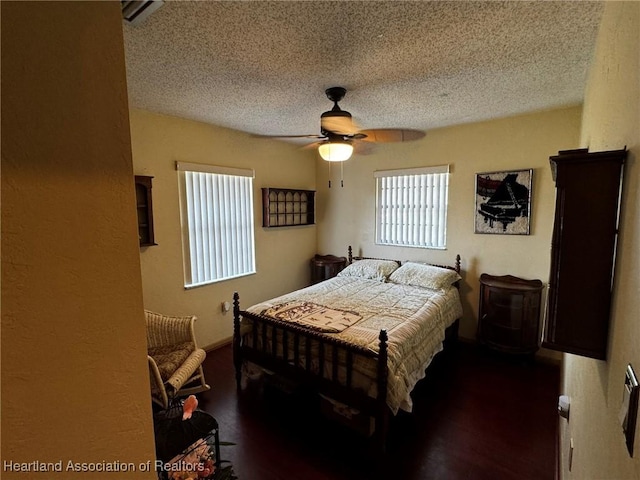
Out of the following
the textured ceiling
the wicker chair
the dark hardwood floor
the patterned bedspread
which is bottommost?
the dark hardwood floor

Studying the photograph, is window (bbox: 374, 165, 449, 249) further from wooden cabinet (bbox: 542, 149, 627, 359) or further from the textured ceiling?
wooden cabinet (bbox: 542, 149, 627, 359)

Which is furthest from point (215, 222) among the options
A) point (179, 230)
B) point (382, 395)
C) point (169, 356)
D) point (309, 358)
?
point (382, 395)

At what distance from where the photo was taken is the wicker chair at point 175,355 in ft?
8.01

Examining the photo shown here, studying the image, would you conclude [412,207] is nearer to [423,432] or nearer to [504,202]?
[504,202]

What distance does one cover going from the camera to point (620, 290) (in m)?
0.87

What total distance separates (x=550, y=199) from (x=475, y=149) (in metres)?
0.93

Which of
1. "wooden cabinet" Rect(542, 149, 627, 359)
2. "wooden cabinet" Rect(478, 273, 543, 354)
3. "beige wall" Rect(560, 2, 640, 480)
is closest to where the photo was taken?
"beige wall" Rect(560, 2, 640, 480)

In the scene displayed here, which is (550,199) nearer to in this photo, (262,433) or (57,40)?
(262,433)

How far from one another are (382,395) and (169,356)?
1.84 m

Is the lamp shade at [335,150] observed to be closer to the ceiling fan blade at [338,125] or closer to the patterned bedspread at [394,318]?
the ceiling fan blade at [338,125]

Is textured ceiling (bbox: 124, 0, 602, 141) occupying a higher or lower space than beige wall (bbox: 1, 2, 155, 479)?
higher

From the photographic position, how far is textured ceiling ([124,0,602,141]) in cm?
152

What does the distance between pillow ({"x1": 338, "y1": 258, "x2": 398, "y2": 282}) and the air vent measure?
3221 millimetres

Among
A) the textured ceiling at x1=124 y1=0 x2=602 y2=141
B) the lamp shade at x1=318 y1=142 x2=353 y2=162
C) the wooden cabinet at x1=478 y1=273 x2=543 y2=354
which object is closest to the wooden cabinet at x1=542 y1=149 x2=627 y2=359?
the textured ceiling at x1=124 y1=0 x2=602 y2=141
